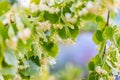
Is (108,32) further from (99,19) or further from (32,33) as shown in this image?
(32,33)

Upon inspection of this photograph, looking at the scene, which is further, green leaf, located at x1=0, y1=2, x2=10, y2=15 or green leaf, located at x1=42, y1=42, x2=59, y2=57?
green leaf, located at x1=42, y1=42, x2=59, y2=57

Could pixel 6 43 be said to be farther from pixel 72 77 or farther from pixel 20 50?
pixel 72 77

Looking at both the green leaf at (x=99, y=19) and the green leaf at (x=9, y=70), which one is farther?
the green leaf at (x=99, y=19)

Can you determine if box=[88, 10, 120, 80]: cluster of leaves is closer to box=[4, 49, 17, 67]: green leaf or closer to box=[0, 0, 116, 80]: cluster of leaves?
box=[0, 0, 116, 80]: cluster of leaves

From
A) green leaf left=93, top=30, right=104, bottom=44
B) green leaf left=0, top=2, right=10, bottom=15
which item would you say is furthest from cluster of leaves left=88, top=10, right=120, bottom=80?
green leaf left=0, top=2, right=10, bottom=15

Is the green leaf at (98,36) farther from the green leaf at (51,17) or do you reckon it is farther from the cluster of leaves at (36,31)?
the green leaf at (51,17)

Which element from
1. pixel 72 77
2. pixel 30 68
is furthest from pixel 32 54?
pixel 72 77

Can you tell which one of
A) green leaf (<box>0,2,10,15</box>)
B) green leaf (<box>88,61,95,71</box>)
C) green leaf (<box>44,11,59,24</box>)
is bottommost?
green leaf (<box>0,2,10,15</box>)

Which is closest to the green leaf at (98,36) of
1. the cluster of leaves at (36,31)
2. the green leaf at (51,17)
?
the cluster of leaves at (36,31)

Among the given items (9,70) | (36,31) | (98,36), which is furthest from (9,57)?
(98,36)

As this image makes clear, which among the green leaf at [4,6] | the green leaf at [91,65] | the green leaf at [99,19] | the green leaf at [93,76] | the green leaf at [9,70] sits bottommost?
the green leaf at [9,70]

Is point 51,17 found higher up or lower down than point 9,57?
higher up
